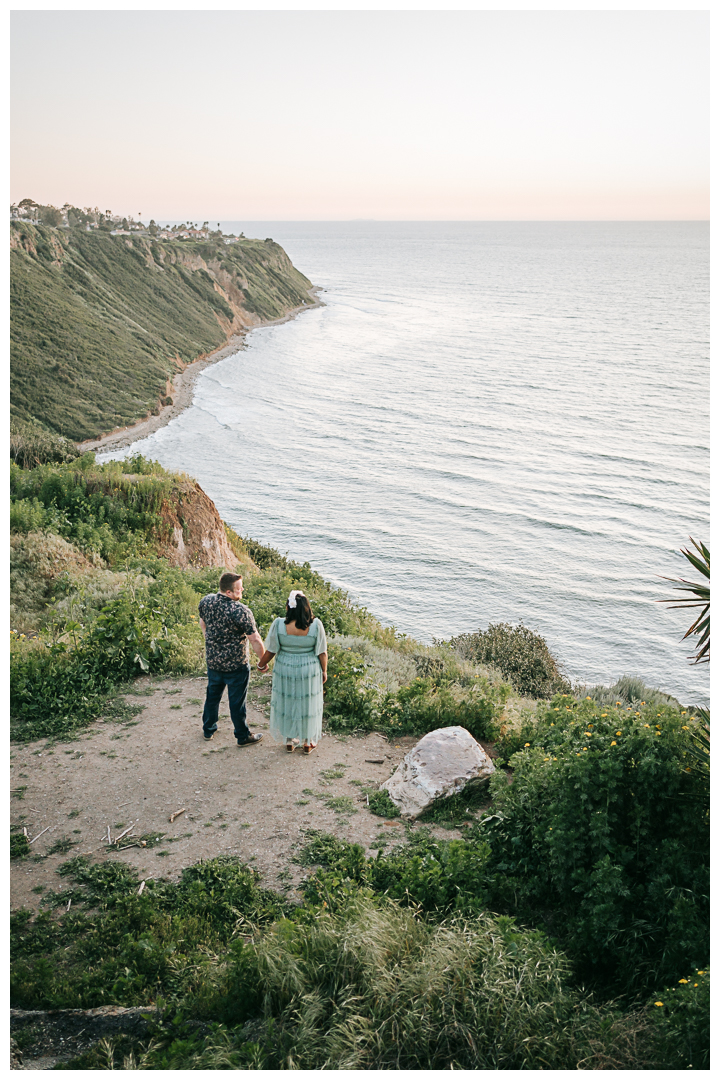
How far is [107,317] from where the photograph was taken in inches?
2062

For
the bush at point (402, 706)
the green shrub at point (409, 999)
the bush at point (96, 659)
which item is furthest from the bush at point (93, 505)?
the green shrub at point (409, 999)

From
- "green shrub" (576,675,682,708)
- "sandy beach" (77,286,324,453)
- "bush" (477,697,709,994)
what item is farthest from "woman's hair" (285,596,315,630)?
"sandy beach" (77,286,324,453)

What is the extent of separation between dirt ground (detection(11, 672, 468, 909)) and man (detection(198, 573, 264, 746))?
66 cm

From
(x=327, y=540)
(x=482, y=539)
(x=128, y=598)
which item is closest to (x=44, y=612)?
(x=128, y=598)

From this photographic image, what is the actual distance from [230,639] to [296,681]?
2.59 ft

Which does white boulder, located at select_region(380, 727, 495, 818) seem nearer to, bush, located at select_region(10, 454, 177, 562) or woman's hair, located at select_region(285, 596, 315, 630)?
woman's hair, located at select_region(285, 596, 315, 630)

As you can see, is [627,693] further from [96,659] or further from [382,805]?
[96,659]

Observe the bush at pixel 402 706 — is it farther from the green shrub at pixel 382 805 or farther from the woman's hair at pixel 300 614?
the woman's hair at pixel 300 614

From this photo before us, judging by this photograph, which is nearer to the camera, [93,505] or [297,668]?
[297,668]

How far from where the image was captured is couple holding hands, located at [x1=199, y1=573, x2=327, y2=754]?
703 cm

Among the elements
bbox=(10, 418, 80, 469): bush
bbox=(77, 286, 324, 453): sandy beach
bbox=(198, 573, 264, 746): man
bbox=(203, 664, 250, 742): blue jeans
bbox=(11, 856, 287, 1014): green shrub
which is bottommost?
bbox=(11, 856, 287, 1014): green shrub

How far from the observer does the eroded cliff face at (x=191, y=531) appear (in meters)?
15.1

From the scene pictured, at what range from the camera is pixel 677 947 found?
14.7 feet

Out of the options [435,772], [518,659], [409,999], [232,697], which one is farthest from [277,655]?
[518,659]
